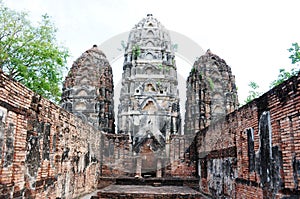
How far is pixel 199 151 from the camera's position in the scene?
14250mm

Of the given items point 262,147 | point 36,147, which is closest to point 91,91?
point 36,147

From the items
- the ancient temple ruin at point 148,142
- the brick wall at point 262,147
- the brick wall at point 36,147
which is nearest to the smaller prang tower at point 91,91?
the ancient temple ruin at point 148,142

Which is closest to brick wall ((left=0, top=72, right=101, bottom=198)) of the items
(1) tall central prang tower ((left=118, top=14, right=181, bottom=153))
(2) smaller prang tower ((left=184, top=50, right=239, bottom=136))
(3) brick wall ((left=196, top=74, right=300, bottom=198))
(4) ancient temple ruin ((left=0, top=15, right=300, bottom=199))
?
(4) ancient temple ruin ((left=0, top=15, right=300, bottom=199))

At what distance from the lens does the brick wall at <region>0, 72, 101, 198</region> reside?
16.4ft

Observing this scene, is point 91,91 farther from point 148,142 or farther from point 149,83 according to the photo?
point 149,83

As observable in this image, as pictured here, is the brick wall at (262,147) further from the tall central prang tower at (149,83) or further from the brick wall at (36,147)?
the tall central prang tower at (149,83)

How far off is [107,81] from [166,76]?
6.92 meters

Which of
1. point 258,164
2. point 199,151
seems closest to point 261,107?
point 258,164

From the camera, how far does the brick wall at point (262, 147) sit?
5191 millimetres

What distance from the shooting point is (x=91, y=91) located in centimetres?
2344

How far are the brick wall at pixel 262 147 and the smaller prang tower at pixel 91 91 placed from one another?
44.5ft

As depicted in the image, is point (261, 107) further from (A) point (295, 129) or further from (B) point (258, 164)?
(A) point (295, 129)

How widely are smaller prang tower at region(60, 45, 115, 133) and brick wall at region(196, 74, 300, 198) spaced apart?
13.6 meters

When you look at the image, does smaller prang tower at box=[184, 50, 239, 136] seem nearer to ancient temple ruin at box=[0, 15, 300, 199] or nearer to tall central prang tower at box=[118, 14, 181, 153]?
ancient temple ruin at box=[0, 15, 300, 199]
